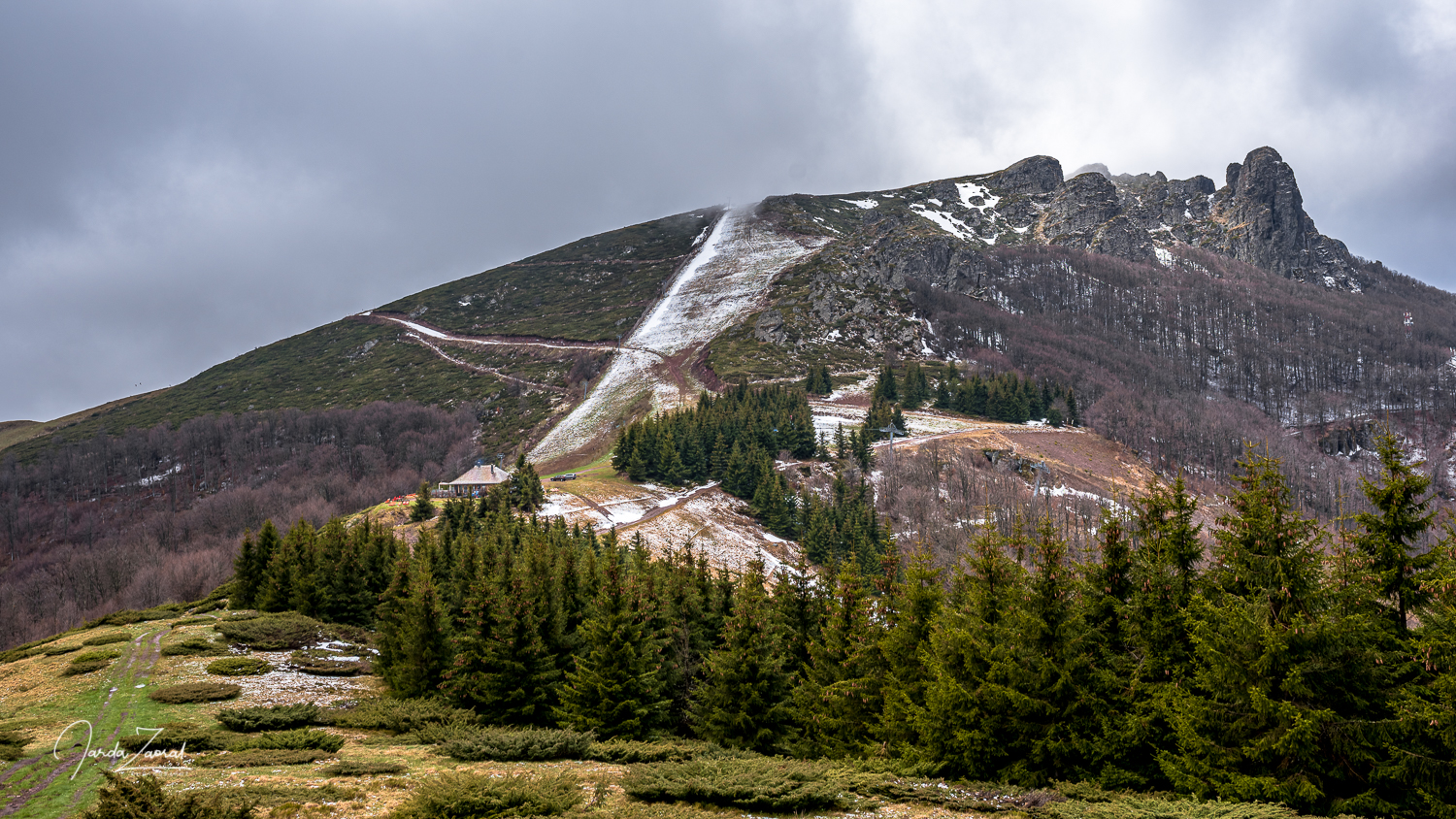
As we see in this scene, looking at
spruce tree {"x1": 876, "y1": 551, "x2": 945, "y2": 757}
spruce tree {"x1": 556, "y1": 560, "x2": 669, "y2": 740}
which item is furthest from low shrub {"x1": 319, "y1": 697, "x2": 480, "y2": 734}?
spruce tree {"x1": 876, "y1": 551, "x2": 945, "y2": 757}

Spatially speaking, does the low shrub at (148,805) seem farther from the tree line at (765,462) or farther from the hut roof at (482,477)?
the hut roof at (482,477)

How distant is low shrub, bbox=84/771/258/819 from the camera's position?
11086 millimetres

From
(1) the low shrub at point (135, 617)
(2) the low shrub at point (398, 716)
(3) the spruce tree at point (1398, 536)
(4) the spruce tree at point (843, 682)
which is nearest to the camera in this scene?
(3) the spruce tree at point (1398, 536)

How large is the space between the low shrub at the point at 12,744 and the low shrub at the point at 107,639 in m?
23.9

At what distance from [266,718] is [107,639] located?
26.0 m

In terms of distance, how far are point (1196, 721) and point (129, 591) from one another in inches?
4697

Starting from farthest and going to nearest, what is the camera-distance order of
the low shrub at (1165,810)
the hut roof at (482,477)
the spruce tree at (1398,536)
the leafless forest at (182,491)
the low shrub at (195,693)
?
the leafless forest at (182,491), the hut roof at (482,477), the low shrub at (195,693), the spruce tree at (1398,536), the low shrub at (1165,810)

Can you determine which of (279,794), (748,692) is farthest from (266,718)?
(748,692)

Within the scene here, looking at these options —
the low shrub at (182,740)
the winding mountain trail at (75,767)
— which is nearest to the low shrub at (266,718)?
the low shrub at (182,740)

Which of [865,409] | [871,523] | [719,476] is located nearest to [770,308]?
[865,409]

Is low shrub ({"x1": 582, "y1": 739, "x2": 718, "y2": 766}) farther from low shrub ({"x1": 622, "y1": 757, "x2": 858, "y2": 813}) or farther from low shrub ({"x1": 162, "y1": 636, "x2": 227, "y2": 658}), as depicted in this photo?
low shrub ({"x1": 162, "y1": 636, "x2": 227, "y2": 658})

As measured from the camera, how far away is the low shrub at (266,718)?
2560 centimetres

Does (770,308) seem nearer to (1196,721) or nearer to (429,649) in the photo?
(429,649)

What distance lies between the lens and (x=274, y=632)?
43438mm
